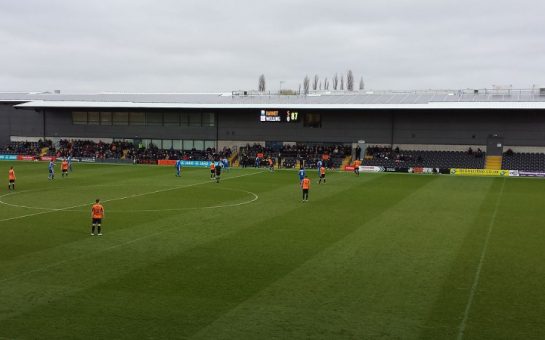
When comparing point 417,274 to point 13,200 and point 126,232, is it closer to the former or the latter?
point 126,232

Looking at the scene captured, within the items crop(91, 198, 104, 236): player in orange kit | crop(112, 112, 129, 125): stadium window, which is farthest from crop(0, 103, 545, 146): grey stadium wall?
crop(91, 198, 104, 236): player in orange kit

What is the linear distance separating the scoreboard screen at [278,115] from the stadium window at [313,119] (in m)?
2.75

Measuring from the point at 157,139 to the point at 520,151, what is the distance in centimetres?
4915

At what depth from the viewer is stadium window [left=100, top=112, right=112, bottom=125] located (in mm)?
82688

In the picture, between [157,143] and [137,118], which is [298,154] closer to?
[157,143]

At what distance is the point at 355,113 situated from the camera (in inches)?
2874

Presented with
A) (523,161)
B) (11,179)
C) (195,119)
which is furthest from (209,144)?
(11,179)

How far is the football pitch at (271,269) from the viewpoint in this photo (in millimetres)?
12242

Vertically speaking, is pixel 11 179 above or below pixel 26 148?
below

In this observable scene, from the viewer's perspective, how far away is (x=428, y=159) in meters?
66.8

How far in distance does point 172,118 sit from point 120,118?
8.44 m

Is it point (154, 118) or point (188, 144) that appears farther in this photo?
point (154, 118)

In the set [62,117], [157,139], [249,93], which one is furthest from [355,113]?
[62,117]

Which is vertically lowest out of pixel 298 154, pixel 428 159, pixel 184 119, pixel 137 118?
pixel 428 159
